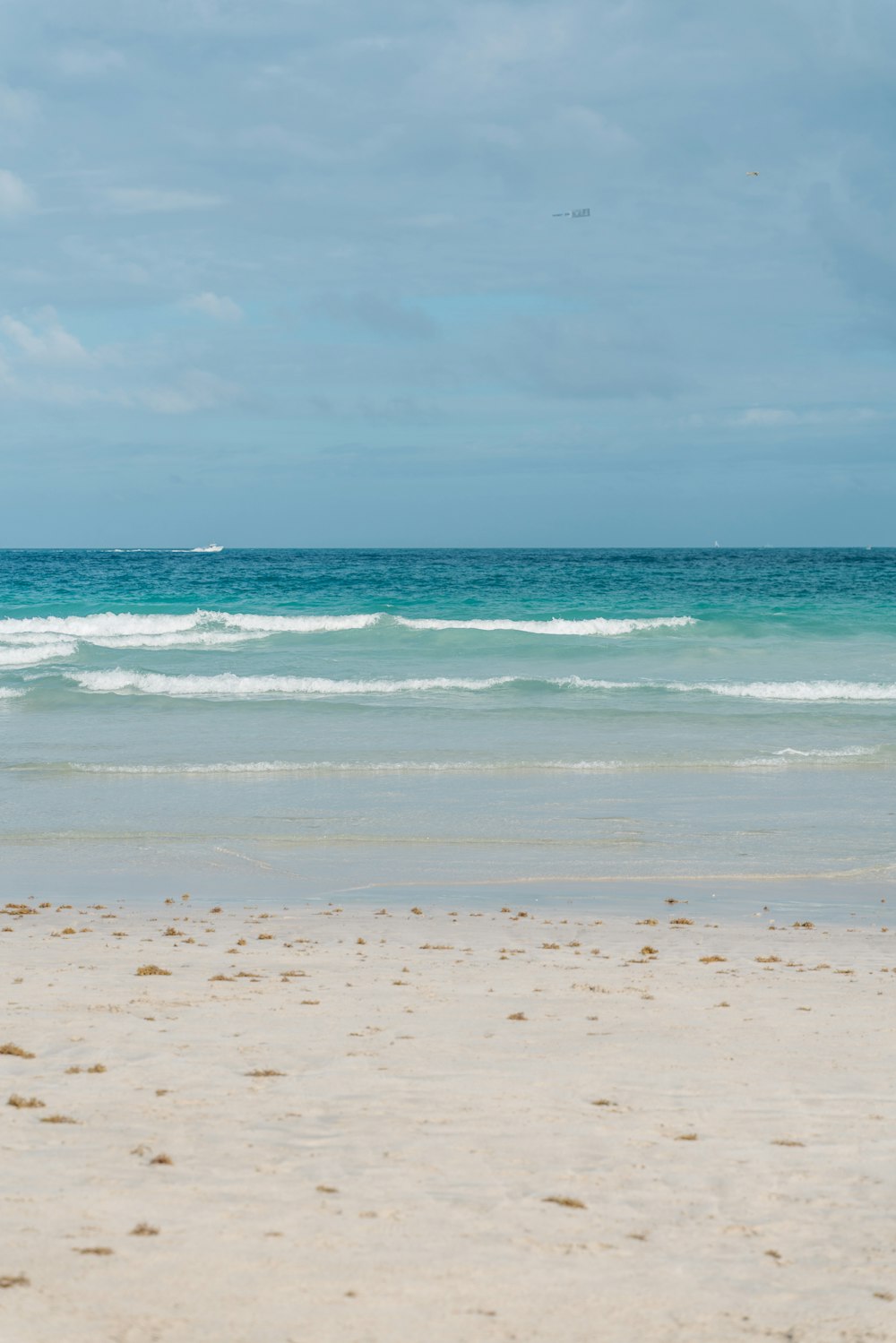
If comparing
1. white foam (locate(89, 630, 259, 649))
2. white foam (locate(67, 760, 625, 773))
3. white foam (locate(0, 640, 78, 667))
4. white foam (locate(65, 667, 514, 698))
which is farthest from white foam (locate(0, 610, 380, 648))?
white foam (locate(67, 760, 625, 773))

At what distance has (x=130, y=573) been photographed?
77.7 meters

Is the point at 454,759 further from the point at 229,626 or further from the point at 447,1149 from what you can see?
the point at 229,626

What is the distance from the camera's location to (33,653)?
34094 mm

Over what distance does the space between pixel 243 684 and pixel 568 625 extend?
1852cm

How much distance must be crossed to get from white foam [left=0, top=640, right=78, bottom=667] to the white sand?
25.0 metres

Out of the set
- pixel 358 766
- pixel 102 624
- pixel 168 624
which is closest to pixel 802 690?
pixel 358 766

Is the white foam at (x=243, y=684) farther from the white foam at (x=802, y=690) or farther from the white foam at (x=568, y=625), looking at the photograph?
the white foam at (x=568, y=625)

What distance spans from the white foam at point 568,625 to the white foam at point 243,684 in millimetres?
11602

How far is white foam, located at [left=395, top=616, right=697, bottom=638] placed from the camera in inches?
1591

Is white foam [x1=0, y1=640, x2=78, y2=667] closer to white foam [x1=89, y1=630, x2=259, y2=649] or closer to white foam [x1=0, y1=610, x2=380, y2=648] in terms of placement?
white foam [x1=89, y1=630, x2=259, y2=649]

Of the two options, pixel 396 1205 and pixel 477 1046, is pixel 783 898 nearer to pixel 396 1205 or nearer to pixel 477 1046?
pixel 477 1046

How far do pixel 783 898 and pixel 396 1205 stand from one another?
306 inches

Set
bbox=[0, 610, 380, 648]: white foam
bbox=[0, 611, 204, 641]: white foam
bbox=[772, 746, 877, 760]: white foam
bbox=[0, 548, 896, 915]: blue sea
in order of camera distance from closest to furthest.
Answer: bbox=[0, 548, 896, 915]: blue sea < bbox=[772, 746, 877, 760]: white foam < bbox=[0, 610, 380, 648]: white foam < bbox=[0, 611, 204, 641]: white foam

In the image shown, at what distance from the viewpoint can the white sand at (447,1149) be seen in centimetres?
421
